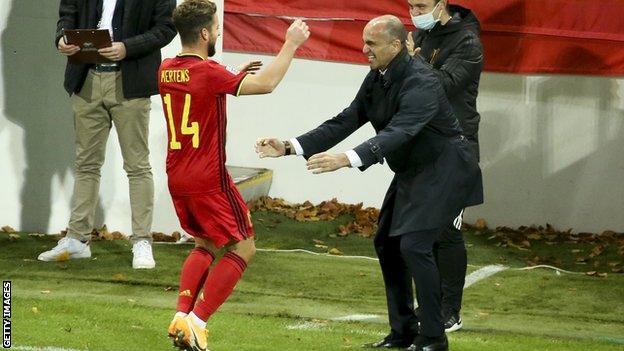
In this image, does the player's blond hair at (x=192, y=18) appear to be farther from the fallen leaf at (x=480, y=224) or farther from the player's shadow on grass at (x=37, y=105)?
the fallen leaf at (x=480, y=224)

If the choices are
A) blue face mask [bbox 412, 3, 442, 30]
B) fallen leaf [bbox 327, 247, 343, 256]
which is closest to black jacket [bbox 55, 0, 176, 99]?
fallen leaf [bbox 327, 247, 343, 256]

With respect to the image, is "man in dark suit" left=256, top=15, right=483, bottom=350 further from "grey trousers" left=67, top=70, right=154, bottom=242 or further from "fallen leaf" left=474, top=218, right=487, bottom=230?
"fallen leaf" left=474, top=218, right=487, bottom=230

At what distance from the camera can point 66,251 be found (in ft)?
32.1

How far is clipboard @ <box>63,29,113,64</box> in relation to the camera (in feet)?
29.8

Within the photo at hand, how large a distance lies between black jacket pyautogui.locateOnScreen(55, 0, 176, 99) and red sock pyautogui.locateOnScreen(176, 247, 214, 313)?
2781 millimetres

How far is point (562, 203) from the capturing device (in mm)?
12031

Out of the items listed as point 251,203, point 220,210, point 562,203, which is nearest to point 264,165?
point 251,203

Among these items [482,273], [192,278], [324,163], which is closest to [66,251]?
[192,278]

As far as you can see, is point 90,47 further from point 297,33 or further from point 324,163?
point 324,163

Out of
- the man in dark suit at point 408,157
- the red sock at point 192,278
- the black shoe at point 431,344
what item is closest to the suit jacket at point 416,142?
the man in dark suit at point 408,157

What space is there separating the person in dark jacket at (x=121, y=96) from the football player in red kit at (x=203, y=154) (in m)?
2.60

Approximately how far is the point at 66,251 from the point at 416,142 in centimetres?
384

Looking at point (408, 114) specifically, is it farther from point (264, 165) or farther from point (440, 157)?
point (264, 165)

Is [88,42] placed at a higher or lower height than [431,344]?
higher
